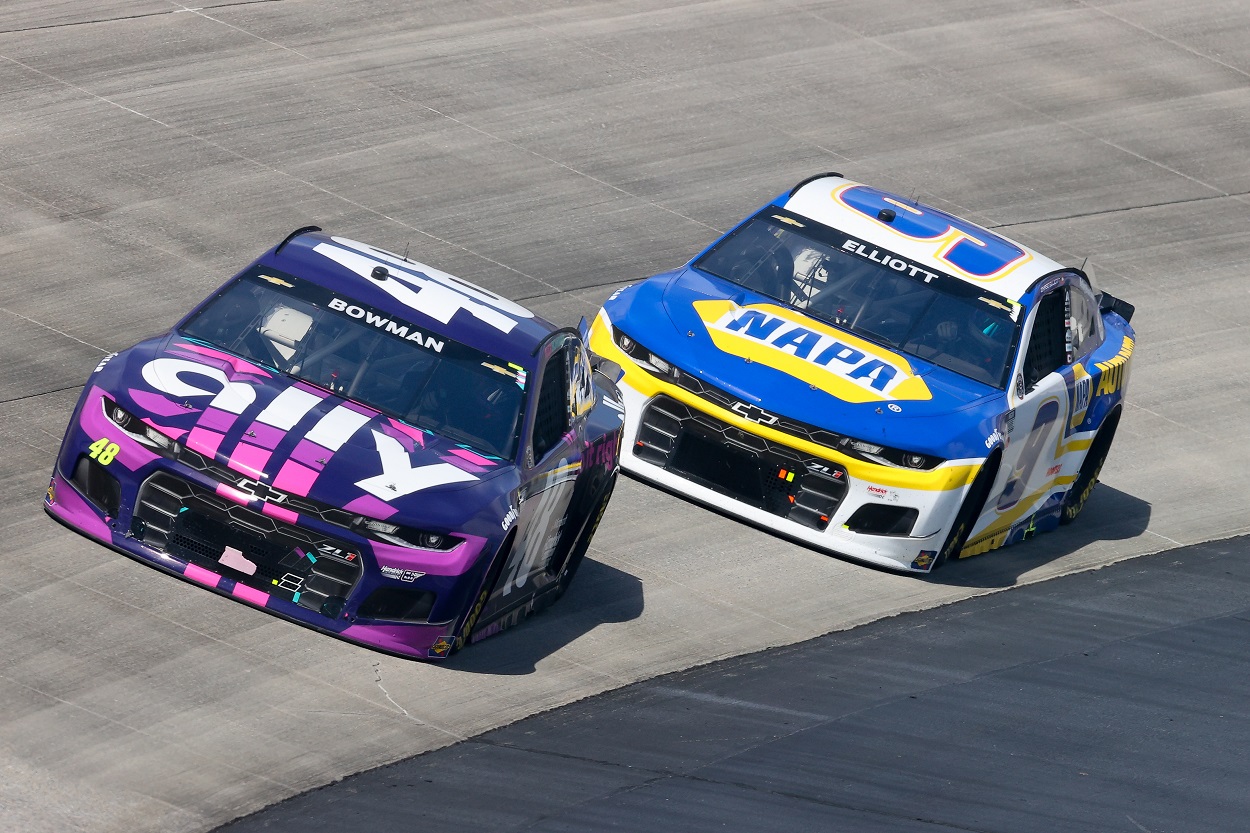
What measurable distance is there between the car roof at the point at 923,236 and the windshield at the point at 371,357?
375 cm

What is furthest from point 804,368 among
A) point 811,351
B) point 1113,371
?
point 1113,371

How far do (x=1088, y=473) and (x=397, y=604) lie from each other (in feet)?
19.4

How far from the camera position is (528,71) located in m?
20.0

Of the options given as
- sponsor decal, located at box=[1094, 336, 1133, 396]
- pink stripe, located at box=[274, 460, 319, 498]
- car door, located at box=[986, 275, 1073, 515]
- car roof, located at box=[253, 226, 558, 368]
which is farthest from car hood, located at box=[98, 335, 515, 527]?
sponsor decal, located at box=[1094, 336, 1133, 396]

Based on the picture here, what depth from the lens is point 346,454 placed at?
29.7ft

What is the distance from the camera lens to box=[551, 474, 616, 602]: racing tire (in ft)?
34.4

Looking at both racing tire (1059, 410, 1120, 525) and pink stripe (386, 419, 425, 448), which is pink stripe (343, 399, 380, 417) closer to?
pink stripe (386, 419, 425, 448)

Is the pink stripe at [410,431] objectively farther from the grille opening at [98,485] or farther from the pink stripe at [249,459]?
the grille opening at [98,485]

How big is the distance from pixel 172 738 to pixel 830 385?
185 inches

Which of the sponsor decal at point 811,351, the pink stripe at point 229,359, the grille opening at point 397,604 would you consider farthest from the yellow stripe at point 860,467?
the grille opening at point 397,604

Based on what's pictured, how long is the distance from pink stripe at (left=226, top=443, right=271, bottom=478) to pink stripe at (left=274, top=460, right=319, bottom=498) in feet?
0.29

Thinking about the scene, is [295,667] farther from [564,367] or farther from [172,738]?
[564,367]

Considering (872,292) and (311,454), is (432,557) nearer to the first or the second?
(311,454)

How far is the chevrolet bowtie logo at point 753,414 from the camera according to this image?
37.6 feet
